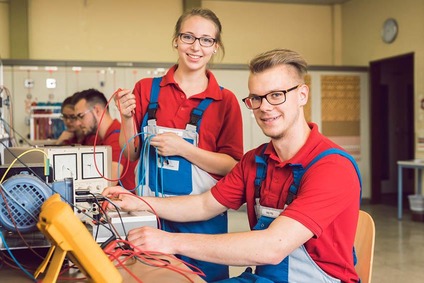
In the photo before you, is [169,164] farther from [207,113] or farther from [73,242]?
[73,242]

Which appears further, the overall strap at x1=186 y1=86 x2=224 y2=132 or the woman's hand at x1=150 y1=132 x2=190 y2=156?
the overall strap at x1=186 y1=86 x2=224 y2=132

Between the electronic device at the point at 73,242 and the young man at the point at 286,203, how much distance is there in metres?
0.32

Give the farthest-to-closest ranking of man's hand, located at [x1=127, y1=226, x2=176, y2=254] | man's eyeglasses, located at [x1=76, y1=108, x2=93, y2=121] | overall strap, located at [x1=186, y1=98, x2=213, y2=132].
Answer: man's eyeglasses, located at [x1=76, y1=108, x2=93, y2=121] < overall strap, located at [x1=186, y1=98, x2=213, y2=132] < man's hand, located at [x1=127, y1=226, x2=176, y2=254]

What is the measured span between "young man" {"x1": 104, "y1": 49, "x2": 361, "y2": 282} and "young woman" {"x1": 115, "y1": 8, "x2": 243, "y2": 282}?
0.23m

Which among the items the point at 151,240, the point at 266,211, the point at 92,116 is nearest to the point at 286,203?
the point at 266,211

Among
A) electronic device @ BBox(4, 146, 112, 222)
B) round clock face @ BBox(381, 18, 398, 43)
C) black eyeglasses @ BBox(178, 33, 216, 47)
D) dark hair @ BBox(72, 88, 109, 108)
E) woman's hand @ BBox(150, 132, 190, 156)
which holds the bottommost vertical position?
electronic device @ BBox(4, 146, 112, 222)

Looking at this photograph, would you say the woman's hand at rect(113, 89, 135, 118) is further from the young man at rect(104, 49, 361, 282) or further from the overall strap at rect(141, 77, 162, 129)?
the young man at rect(104, 49, 361, 282)

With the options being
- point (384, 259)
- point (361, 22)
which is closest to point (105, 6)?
point (361, 22)

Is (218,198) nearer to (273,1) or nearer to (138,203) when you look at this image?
(138,203)

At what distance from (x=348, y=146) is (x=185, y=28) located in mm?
5838

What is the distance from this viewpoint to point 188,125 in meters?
1.99

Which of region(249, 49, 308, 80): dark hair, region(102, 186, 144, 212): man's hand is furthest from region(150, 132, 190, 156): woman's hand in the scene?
region(249, 49, 308, 80): dark hair

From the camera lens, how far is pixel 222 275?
1.91 metres

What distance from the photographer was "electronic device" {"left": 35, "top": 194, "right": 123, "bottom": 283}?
0.98 meters
